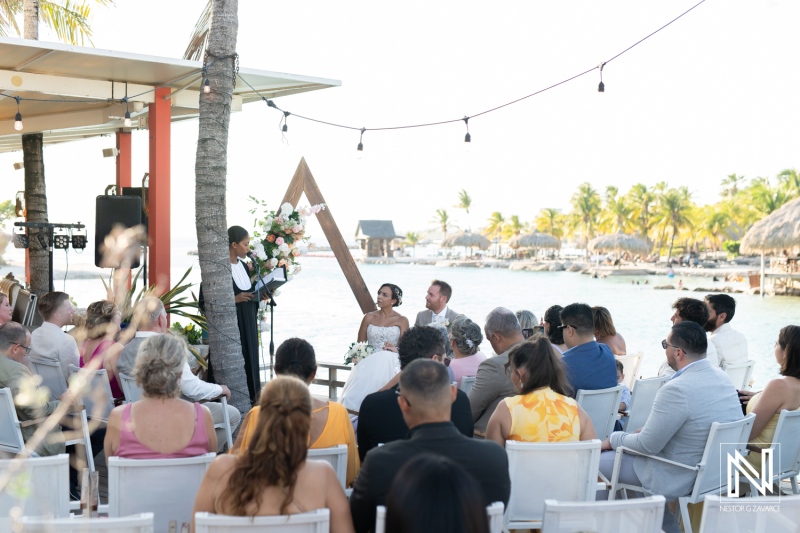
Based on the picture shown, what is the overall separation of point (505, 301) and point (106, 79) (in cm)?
4533

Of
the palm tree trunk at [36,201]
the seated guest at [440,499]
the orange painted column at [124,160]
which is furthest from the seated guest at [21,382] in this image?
the orange painted column at [124,160]

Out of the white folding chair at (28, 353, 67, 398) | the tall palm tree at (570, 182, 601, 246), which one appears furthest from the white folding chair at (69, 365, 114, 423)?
the tall palm tree at (570, 182, 601, 246)

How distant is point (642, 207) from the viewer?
79812 millimetres

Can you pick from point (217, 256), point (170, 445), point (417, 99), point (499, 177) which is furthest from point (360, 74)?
point (499, 177)

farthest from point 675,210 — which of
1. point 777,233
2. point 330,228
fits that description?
point 330,228

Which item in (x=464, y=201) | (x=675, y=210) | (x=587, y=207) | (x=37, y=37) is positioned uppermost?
(x=464, y=201)

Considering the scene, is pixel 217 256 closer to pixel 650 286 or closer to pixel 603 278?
pixel 650 286

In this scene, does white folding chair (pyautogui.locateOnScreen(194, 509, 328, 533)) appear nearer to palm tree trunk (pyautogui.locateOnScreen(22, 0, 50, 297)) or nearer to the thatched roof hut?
palm tree trunk (pyautogui.locateOnScreen(22, 0, 50, 297))

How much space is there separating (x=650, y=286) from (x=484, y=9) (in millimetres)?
43635

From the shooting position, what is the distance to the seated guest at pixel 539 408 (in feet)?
10.6

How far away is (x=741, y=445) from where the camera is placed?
360 cm

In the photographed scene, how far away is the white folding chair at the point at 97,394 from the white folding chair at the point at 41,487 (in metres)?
1.77

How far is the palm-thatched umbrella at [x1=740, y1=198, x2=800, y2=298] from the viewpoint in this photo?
29453mm

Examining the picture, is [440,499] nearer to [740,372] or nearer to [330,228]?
[740,372]
